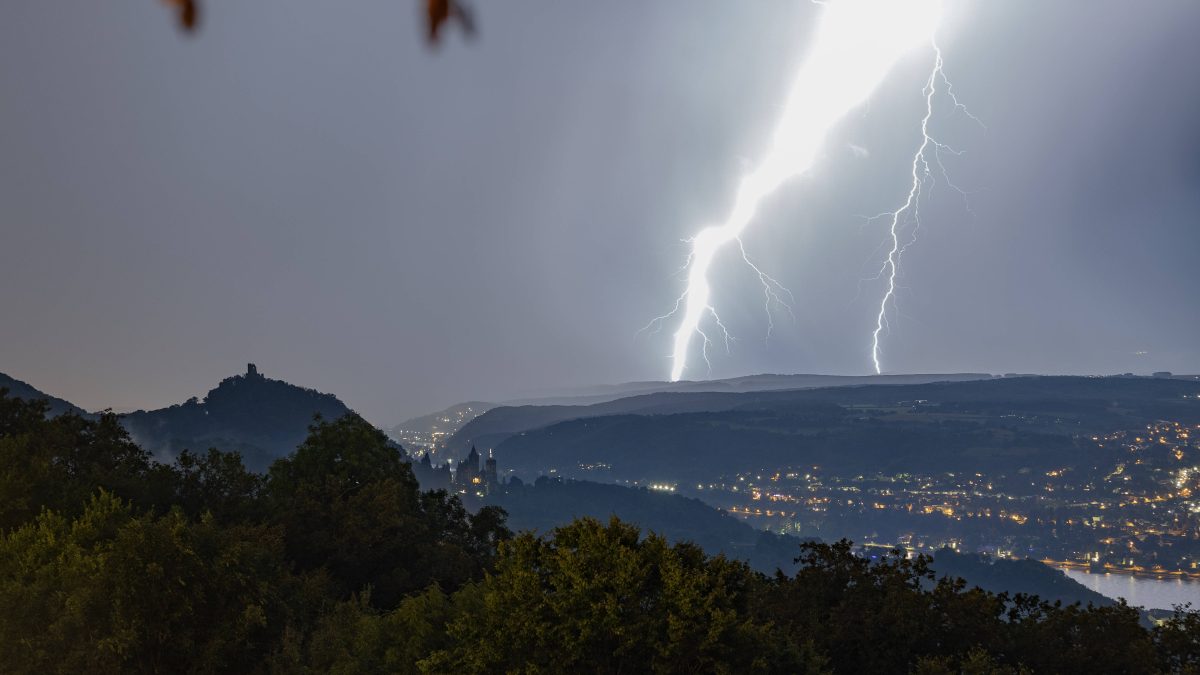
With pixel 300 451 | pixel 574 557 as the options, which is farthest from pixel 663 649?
pixel 300 451

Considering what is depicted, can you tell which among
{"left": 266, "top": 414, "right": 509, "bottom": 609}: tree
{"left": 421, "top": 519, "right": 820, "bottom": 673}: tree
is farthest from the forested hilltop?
{"left": 266, "top": 414, "right": 509, "bottom": 609}: tree

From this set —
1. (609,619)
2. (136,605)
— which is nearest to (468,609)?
(609,619)

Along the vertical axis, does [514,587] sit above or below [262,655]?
above

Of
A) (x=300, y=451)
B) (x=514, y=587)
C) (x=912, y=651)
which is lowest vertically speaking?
(x=912, y=651)

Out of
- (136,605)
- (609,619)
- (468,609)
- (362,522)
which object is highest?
(362,522)

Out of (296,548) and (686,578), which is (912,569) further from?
(296,548)

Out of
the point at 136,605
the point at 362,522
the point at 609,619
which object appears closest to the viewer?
the point at 609,619

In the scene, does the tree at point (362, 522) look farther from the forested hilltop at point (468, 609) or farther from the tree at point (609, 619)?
the tree at point (609, 619)

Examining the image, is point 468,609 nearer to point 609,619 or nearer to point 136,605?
point 609,619

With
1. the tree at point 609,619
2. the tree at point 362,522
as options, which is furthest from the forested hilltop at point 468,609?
the tree at point 362,522
